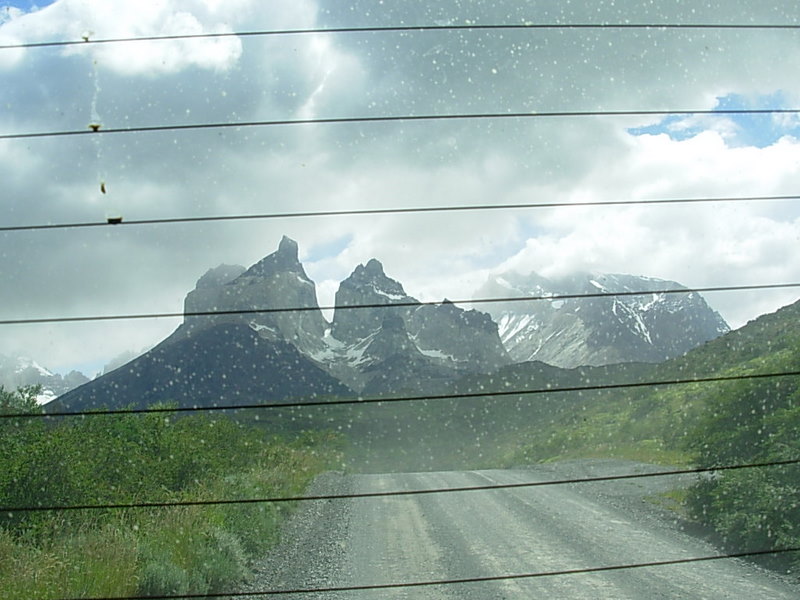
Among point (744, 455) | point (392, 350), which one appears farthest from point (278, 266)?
point (392, 350)

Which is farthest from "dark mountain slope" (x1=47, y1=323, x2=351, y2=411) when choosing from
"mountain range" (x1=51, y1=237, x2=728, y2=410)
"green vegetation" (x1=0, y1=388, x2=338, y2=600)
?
"green vegetation" (x1=0, y1=388, x2=338, y2=600)

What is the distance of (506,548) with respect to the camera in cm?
1112

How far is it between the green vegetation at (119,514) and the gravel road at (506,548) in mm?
918

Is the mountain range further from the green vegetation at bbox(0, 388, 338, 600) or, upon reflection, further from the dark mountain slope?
the green vegetation at bbox(0, 388, 338, 600)

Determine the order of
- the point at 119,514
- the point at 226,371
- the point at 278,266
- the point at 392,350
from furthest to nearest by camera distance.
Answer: the point at 392,350 → the point at 226,371 → the point at 278,266 → the point at 119,514

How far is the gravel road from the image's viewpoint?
333 inches

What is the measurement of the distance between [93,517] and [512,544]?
6.55 m

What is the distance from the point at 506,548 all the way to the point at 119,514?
6.02 metres

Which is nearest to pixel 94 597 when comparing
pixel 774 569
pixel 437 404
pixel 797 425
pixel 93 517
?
pixel 93 517

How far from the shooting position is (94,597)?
6.09 meters

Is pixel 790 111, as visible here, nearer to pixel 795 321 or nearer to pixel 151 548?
pixel 151 548

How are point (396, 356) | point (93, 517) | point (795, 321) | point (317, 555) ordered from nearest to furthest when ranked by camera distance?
point (93, 517) → point (317, 555) → point (795, 321) → point (396, 356)

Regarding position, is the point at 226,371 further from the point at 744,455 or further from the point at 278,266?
the point at 744,455

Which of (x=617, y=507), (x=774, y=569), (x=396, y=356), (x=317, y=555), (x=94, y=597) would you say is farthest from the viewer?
(x=396, y=356)
